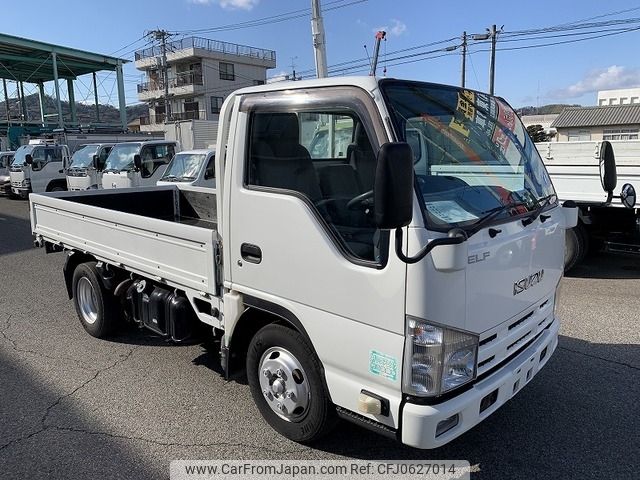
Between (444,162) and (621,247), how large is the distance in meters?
5.31

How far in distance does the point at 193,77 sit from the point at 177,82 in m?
2.80

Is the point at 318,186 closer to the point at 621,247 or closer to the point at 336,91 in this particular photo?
the point at 336,91

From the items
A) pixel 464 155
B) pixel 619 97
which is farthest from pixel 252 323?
pixel 619 97

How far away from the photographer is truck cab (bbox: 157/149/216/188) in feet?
35.4

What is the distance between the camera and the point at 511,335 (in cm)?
277

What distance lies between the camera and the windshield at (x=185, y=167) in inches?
434

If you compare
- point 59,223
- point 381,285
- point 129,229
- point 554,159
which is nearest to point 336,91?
point 381,285

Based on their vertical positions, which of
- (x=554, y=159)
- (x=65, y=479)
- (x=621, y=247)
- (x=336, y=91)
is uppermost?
(x=336, y=91)

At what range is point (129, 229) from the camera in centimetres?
411

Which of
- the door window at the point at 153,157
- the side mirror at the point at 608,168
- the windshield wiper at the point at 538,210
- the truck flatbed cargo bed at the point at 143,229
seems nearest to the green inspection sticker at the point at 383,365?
the windshield wiper at the point at 538,210

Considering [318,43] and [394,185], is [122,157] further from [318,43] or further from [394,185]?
[394,185]

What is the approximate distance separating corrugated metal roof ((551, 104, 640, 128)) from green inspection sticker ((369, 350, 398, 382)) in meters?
54.8

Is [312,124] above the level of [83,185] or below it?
above

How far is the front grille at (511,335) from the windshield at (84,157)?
53.6 ft
